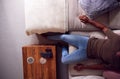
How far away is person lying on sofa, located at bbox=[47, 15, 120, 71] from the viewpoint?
218 cm

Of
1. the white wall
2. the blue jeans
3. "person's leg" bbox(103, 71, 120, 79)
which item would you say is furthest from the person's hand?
the white wall

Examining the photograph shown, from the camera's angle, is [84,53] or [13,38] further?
[13,38]

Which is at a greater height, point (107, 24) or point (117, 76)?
point (107, 24)

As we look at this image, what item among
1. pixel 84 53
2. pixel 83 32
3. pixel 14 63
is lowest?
pixel 14 63

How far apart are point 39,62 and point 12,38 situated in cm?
60

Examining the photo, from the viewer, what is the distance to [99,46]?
2270 millimetres

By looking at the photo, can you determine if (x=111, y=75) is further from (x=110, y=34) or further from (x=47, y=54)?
(x=47, y=54)

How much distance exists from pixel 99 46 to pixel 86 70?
349 mm

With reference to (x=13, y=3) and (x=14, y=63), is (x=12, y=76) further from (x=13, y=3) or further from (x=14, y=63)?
(x=13, y=3)

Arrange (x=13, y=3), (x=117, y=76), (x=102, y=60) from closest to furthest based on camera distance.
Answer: (x=117, y=76)
(x=102, y=60)
(x=13, y=3)

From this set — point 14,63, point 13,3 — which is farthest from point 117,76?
point 13,3

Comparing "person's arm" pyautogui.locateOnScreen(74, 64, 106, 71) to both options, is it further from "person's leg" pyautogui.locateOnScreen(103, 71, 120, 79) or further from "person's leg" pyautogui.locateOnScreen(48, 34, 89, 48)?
"person's leg" pyautogui.locateOnScreen(48, 34, 89, 48)

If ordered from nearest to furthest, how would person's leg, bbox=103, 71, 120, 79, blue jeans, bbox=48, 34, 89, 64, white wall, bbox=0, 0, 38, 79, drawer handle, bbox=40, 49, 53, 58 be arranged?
person's leg, bbox=103, 71, 120, 79
blue jeans, bbox=48, 34, 89, 64
drawer handle, bbox=40, 49, 53, 58
white wall, bbox=0, 0, 38, 79

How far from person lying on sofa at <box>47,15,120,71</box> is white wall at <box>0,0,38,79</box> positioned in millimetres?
605
